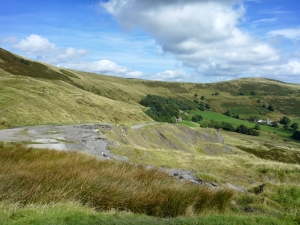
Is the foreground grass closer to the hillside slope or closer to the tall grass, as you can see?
the tall grass

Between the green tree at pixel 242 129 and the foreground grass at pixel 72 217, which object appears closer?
the foreground grass at pixel 72 217

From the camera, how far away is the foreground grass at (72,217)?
241 inches

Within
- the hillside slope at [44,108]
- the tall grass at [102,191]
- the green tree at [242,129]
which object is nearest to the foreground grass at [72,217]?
the tall grass at [102,191]

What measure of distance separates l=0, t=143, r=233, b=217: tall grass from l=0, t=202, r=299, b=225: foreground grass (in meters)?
0.54

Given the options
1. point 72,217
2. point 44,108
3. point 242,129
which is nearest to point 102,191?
point 72,217

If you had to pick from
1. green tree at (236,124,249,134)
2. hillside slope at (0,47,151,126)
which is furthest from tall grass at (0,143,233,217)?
green tree at (236,124,249,134)

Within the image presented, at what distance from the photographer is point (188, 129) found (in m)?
72.1

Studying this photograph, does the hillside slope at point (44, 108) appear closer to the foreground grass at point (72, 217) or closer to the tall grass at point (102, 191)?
the tall grass at point (102, 191)

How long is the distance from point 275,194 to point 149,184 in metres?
8.71

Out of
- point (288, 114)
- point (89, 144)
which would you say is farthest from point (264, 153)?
point (288, 114)

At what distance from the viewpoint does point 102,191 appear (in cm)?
845

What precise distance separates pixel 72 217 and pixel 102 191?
1921mm

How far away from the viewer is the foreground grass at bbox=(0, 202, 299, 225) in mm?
6129

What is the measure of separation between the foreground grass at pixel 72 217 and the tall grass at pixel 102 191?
1.77 ft
